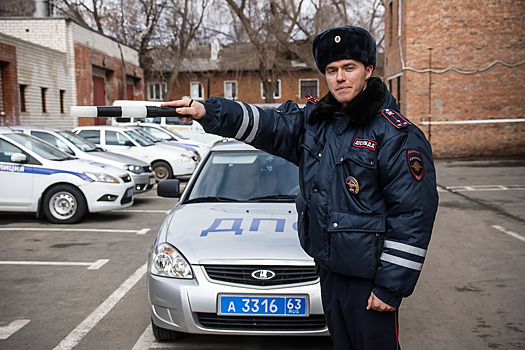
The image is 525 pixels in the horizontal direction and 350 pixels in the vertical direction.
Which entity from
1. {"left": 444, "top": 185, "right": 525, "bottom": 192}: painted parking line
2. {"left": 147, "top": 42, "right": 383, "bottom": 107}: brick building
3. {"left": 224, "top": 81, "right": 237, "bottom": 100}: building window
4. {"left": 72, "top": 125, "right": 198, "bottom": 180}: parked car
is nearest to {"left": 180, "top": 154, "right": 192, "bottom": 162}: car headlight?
{"left": 72, "top": 125, "right": 198, "bottom": 180}: parked car

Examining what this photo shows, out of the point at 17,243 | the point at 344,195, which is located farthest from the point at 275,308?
the point at 17,243

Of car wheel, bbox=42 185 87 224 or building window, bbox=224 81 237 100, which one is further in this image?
building window, bbox=224 81 237 100

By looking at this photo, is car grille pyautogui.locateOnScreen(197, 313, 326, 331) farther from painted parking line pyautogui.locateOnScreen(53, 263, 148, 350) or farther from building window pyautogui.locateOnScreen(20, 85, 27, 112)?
building window pyautogui.locateOnScreen(20, 85, 27, 112)

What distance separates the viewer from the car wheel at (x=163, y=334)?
414cm

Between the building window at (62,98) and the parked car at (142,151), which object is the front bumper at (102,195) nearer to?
the parked car at (142,151)

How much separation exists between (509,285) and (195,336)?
11.1 feet

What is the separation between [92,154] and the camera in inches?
462

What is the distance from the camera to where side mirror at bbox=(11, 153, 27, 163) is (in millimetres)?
8961

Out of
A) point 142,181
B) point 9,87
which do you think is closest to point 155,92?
point 9,87

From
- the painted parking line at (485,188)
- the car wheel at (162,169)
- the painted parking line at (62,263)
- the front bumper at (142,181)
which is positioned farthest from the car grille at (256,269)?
the car wheel at (162,169)

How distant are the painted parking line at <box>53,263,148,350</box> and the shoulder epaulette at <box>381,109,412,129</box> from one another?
10.1 feet

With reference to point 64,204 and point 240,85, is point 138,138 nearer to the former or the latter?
point 64,204

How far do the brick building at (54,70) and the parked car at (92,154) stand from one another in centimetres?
895

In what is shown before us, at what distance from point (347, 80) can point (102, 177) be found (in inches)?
299
